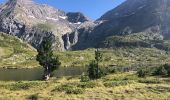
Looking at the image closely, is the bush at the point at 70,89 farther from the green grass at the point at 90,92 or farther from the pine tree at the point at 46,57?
the pine tree at the point at 46,57

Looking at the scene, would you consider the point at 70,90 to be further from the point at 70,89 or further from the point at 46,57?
the point at 46,57

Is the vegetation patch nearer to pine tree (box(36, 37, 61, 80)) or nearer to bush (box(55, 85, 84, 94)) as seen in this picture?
bush (box(55, 85, 84, 94))

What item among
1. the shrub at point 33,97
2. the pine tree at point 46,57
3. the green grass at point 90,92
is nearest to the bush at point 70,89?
the green grass at point 90,92

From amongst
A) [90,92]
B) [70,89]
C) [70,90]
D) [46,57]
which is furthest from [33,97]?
[46,57]

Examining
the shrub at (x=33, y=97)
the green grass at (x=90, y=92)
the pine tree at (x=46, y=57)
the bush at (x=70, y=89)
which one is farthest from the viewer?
the pine tree at (x=46, y=57)

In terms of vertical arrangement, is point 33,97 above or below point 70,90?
below

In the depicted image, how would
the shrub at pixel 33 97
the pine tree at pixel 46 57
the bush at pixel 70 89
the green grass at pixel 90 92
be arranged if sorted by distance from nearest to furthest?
the shrub at pixel 33 97
the green grass at pixel 90 92
the bush at pixel 70 89
the pine tree at pixel 46 57

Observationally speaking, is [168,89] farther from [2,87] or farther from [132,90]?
[2,87]

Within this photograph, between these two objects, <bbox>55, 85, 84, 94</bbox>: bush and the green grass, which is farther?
<bbox>55, 85, 84, 94</bbox>: bush

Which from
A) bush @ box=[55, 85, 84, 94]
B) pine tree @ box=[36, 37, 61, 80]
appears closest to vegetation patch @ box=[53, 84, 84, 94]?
bush @ box=[55, 85, 84, 94]

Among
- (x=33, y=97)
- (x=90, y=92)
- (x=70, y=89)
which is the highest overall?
(x=70, y=89)

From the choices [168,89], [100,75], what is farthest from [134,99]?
[100,75]

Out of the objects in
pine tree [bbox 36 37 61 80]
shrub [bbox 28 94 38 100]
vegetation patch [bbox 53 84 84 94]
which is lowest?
shrub [bbox 28 94 38 100]

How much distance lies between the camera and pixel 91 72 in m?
116
